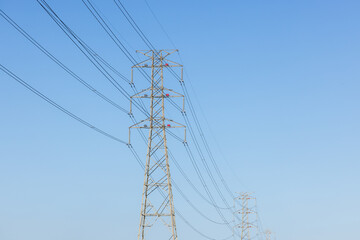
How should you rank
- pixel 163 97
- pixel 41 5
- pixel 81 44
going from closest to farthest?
pixel 41 5 < pixel 81 44 < pixel 163 97

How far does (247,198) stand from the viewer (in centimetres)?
9900

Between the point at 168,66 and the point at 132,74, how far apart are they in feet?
12.9

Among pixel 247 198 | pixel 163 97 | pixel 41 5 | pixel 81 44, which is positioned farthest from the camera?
pixel 247 198

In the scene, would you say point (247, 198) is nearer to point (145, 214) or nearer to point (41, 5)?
point (145, 214)

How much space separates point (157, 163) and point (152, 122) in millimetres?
3286

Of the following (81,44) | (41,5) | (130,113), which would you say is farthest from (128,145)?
(41,5)

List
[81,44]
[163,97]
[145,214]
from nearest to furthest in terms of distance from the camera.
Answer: [81,44], [145,214], [163,97]

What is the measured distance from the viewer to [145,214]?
141 ft

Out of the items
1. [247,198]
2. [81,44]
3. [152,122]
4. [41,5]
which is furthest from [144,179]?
[247,198]

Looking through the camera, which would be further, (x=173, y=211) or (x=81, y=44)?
(x=173, y=211)

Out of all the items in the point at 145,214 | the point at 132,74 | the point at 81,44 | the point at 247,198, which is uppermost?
the point at 247,198

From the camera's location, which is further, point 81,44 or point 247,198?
point 247,198

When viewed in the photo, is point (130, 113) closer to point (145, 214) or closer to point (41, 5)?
point (145, 214)

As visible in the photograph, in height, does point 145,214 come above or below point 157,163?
below
